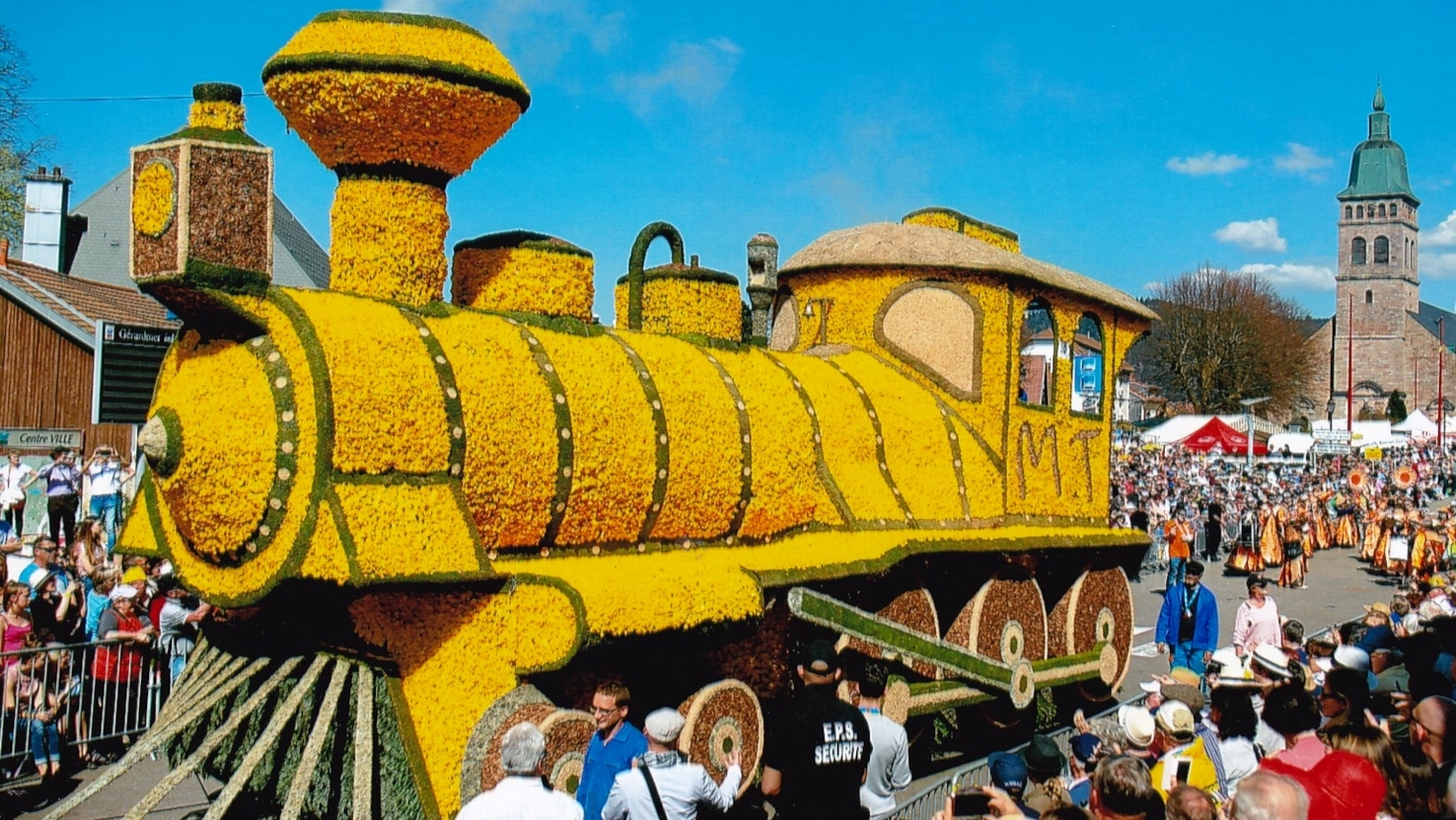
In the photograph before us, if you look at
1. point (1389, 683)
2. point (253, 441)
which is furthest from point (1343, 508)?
point (253, 441)

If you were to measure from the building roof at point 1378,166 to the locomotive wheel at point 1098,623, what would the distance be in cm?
9560

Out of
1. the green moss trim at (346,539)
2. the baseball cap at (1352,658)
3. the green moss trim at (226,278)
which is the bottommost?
the baseball cap at (1352,658)

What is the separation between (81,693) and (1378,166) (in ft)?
344

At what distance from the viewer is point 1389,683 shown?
7.62 m

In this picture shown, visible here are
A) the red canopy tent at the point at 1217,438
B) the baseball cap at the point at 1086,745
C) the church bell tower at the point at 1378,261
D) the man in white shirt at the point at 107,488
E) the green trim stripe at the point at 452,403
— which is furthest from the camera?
the church bell tower at the point at 1378,261

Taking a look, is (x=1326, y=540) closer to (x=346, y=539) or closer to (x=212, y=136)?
(x=346, y=539)

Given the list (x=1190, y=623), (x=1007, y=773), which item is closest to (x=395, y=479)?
(x=1007, y=773)

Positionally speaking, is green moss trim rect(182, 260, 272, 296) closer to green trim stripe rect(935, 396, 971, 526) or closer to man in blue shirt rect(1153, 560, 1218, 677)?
green trim stripe rect(935, 396, 971, 526)

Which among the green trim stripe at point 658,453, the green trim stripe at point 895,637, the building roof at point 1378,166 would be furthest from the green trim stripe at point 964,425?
the building roof at point 1378,166

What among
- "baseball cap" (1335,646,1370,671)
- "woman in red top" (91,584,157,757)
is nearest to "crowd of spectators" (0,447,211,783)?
"woman in red top" (91,584,157,757)

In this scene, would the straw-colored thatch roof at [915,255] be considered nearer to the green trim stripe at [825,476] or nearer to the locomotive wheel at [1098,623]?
the green trim stripe at [825,476]

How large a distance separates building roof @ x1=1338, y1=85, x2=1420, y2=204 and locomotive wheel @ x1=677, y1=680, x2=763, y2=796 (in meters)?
101

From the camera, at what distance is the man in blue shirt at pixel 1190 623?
11070mm

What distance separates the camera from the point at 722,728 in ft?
22.8
